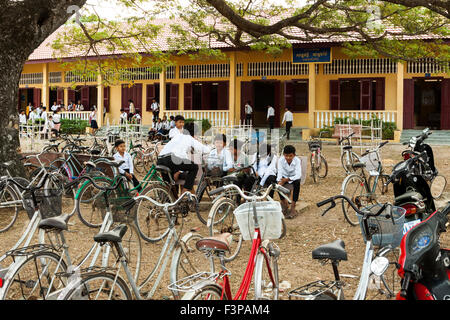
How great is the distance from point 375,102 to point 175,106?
930cm

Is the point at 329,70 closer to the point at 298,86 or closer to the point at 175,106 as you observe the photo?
the point at 298,86

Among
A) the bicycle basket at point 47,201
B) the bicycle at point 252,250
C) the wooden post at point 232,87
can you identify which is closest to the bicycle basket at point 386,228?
the bicycle at point 252,250

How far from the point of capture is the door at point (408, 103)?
1995 centimetres

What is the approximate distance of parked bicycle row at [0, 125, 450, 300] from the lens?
328 centimetres

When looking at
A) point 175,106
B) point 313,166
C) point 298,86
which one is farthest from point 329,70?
point 313,166

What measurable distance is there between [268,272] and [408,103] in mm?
17472

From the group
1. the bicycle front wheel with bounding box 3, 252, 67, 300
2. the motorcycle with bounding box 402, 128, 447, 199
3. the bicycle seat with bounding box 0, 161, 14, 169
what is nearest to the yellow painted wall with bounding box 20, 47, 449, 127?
the motorcycle with bounding box 402, 128, 447, 199

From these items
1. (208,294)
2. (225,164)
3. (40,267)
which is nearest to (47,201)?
(40,267)

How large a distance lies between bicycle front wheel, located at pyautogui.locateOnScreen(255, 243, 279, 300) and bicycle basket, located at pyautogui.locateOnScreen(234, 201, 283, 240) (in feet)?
0.50

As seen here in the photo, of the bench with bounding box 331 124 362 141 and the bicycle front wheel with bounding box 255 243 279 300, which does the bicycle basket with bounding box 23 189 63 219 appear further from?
the bench with bounding box 331 124 362 141

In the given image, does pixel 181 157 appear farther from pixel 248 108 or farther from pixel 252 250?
pixel 248 108

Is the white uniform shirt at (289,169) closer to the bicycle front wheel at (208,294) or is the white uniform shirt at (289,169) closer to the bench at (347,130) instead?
the bicycle front wheel at (208,294)

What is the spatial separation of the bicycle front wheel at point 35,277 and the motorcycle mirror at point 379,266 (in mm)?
2164

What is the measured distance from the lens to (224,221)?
6.23 metres
